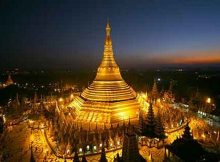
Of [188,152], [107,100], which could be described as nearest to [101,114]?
[107,100]

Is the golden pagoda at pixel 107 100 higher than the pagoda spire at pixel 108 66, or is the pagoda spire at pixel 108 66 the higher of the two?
the pagoda spire at pixel 108 66

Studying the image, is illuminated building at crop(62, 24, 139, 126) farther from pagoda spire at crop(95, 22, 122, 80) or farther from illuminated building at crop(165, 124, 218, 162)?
illuminated building at crop(165, 124, 218, 162)

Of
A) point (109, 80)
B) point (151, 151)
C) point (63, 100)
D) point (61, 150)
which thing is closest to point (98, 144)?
point (61, 150)

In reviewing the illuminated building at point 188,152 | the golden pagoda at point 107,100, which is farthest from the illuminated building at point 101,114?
the illuminated building at point 188,152

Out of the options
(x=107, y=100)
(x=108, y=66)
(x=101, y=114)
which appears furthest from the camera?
(x=108, y=66)

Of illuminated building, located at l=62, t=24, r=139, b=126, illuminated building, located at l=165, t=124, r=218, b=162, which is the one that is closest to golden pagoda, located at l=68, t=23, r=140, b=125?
illuminated building, located at l=62, t=24, r=139, b=126

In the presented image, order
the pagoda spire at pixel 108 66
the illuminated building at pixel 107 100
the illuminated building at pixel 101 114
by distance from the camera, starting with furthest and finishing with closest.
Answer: the pagoda spire at pixel 108 66, the illuminated building at pixel 107 100, the illuminated building at pixel 101 114

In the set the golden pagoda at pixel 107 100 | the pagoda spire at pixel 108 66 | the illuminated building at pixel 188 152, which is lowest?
the illuminated building at pixel 188 152

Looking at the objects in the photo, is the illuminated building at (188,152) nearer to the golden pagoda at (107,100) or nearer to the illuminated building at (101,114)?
the illuminated building at (101,114)

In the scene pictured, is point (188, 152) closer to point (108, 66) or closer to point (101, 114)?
point (101, 114)

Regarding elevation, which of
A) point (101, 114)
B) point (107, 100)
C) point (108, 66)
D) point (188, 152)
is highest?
point (108, 66)
